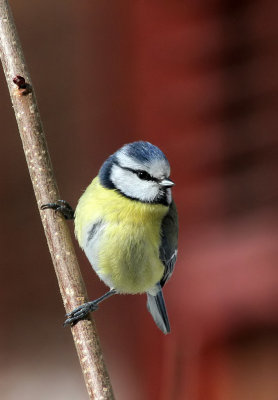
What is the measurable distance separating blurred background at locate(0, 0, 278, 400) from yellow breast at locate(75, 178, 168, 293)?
0.96 m

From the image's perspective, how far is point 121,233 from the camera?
4.66ft

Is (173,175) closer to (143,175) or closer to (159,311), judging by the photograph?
(159,311)

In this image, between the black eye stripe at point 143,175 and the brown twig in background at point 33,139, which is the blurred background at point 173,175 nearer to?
the black eye stripe at point 143,175

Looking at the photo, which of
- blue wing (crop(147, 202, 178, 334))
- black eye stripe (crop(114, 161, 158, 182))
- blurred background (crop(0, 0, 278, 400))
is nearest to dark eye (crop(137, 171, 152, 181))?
black eye stripe (crop(114, 161, 158, 182))

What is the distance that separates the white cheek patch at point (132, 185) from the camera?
4.53ft

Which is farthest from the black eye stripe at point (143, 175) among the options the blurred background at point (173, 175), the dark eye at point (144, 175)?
the blurred background at point (173, 175)

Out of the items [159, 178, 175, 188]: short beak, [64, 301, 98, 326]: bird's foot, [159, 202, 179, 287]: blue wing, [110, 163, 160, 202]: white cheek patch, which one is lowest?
[64, 301, 98, 326]: bird's foot

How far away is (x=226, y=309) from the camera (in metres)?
2.42

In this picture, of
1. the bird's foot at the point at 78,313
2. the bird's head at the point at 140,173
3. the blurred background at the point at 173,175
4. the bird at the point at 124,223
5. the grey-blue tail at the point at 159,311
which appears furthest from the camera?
the blurred background at the point at 173,175

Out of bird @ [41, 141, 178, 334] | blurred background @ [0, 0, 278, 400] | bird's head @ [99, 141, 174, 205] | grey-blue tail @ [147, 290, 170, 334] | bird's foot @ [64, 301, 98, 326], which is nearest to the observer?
bird's foot @ [64, 301, 98, 326]

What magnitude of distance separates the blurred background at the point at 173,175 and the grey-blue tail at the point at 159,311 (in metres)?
0.76

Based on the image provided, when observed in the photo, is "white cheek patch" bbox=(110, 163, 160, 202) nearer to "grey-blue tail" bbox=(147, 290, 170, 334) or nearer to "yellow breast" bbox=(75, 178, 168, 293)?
"yellow breast" bbox=(75, 178, 168, 293)

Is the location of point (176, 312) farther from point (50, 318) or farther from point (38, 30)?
point (38, 30)

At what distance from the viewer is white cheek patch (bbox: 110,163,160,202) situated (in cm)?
138
